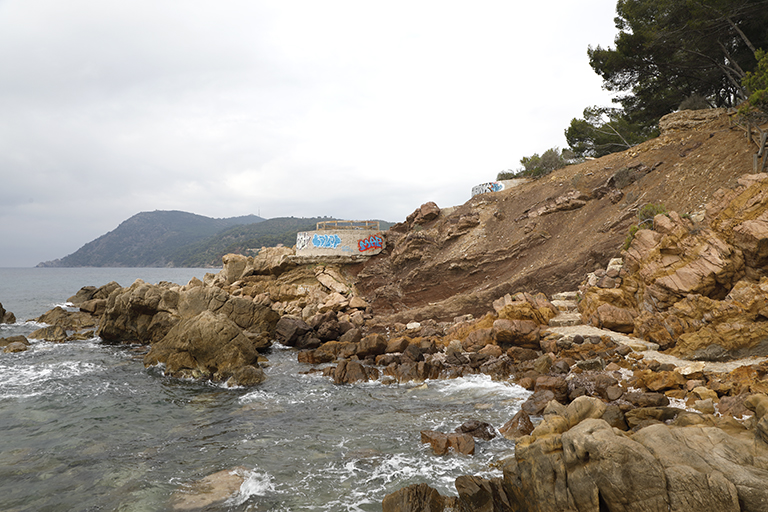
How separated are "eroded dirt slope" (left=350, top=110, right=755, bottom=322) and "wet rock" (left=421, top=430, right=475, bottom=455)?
16036 millimetres

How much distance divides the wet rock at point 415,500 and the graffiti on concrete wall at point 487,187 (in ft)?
115

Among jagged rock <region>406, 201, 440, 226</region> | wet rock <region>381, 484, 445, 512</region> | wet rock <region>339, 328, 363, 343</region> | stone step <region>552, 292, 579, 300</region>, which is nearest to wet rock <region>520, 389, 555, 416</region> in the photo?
wet rock <region>381, 484, 445, 512</region>

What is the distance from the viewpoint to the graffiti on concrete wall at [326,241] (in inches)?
1507

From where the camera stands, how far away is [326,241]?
126 ft

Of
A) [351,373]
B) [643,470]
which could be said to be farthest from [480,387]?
[643,470]

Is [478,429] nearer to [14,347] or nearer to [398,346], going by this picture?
[398,346]

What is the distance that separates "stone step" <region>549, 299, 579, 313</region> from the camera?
20.9 meters

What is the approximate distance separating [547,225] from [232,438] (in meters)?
26.1

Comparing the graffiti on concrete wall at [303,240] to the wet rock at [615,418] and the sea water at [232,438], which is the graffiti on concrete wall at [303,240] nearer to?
the sea water at [232,438]

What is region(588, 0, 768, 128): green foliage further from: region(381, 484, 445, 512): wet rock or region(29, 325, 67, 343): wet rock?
region(29, 325, 67, 343): wet rock

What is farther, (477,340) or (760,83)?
(477,340)

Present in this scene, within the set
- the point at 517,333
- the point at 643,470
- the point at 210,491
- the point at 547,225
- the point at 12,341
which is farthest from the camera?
the point at 547,225

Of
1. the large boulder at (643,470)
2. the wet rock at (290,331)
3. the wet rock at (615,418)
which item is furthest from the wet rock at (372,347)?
the large boulder at (643,470)

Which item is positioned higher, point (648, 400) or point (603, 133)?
point (603, 133)
